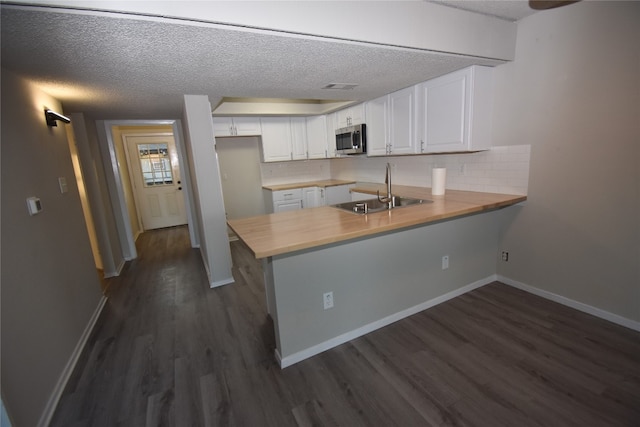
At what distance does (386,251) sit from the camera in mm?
2252

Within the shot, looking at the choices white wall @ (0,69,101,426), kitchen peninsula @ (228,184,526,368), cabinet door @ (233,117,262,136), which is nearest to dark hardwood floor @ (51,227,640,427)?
kitchen peninsula @ (228,184,526,368)

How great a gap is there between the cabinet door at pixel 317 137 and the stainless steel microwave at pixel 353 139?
1.68 ft

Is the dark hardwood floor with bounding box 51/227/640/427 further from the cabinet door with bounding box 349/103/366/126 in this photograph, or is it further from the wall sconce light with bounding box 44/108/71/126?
the cabinet door with bounding box 349/103/366/126

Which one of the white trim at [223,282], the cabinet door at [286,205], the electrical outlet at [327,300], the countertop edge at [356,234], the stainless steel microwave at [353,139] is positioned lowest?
the white trim at [223,282]

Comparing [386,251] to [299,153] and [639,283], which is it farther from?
[299,153]

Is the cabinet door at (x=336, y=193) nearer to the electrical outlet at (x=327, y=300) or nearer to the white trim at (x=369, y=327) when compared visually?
the white trim at (x=369, y=327)

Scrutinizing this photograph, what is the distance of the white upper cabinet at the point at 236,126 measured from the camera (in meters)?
4.22

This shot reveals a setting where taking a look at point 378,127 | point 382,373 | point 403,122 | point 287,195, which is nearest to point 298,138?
point 287,195

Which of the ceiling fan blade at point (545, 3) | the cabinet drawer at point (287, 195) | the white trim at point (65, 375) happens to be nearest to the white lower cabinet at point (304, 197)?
the cabinet drawer at point (287, 195)

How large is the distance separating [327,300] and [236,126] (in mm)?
3312

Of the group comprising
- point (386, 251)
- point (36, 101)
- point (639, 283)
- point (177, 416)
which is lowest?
point (177, 416)

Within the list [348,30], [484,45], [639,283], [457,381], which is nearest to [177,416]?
[457,381]

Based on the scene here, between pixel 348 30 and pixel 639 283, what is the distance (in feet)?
8.93

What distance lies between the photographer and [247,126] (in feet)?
14.6
